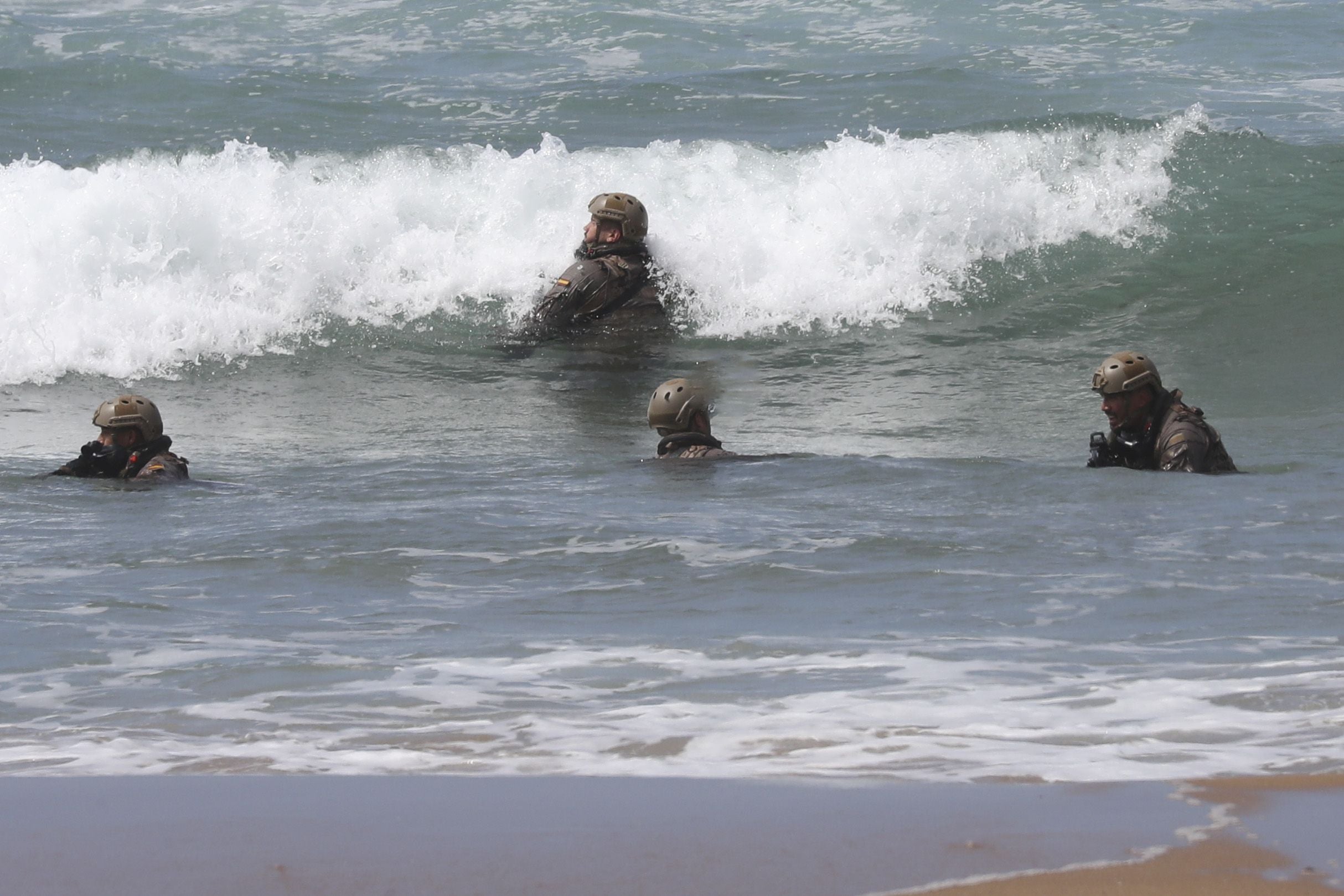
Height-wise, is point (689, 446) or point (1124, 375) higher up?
point (1124, 375)

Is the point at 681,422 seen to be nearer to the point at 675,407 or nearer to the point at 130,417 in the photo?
the point at 675,407

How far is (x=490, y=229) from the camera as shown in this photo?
17.7m

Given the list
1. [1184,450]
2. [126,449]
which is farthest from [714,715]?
[126,449]

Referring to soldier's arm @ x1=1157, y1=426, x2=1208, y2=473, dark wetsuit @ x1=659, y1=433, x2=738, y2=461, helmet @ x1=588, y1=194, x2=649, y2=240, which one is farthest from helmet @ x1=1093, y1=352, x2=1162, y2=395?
helmet @ x1=588, y1=194, x2=649, y2=240

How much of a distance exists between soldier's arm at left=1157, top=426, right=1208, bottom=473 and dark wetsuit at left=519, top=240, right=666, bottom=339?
20.4 feet

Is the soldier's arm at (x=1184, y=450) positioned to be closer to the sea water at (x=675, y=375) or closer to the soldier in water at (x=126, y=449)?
the sea water at (x=675, y=375)

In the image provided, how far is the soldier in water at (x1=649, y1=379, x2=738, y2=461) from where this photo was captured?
9898 millimetres

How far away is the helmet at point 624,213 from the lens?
46.5 ft

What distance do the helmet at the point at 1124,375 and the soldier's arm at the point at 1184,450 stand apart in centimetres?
31

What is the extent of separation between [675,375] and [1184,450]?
569cm

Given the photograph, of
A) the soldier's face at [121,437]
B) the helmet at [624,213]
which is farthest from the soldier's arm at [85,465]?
the helmet at [624,213]

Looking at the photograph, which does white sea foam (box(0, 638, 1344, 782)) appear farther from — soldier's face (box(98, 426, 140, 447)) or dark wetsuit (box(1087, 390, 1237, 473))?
soldier's face (box(98, 426, 140, 447))

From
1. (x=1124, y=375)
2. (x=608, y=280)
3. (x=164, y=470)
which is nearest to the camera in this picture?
(x=1124, y=375)

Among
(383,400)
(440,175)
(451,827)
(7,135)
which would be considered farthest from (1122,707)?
(7,135)
